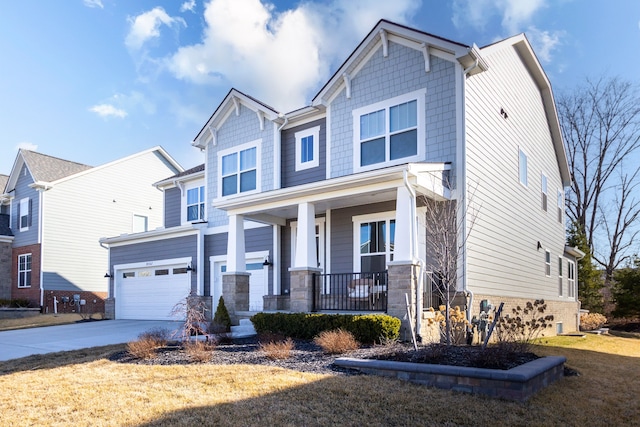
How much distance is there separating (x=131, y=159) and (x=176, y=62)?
40.5ft

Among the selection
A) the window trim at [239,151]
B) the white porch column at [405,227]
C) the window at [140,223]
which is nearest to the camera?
the white porch column at [405,227]

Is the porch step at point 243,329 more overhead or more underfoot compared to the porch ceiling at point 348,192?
more underfoot

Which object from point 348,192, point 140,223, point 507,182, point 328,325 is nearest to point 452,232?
point 348,192

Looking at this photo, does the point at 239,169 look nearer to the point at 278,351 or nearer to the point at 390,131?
the point at 390,131

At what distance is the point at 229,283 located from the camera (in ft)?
44.4

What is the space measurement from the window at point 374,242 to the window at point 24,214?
19.7 metres

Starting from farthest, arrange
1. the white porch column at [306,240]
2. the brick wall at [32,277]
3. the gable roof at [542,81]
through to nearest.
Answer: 1. the brick wall at [32,277]
2. the gable roof at [542,81]
3. the white porch column at [306,240]

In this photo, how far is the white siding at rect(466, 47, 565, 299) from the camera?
12367 mm

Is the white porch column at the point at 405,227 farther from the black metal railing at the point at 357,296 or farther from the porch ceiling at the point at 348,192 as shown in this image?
the black metal railing at the point at 357,296

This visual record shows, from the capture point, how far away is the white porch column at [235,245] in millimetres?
13531

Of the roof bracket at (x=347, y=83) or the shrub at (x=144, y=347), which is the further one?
the roof bracket at (x=347, y=83)

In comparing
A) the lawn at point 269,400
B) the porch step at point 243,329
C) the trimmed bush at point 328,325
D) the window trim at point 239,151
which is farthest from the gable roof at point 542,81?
the lawn at point 269,400

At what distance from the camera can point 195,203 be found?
19188 mm

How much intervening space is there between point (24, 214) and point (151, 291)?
11.6 meters
